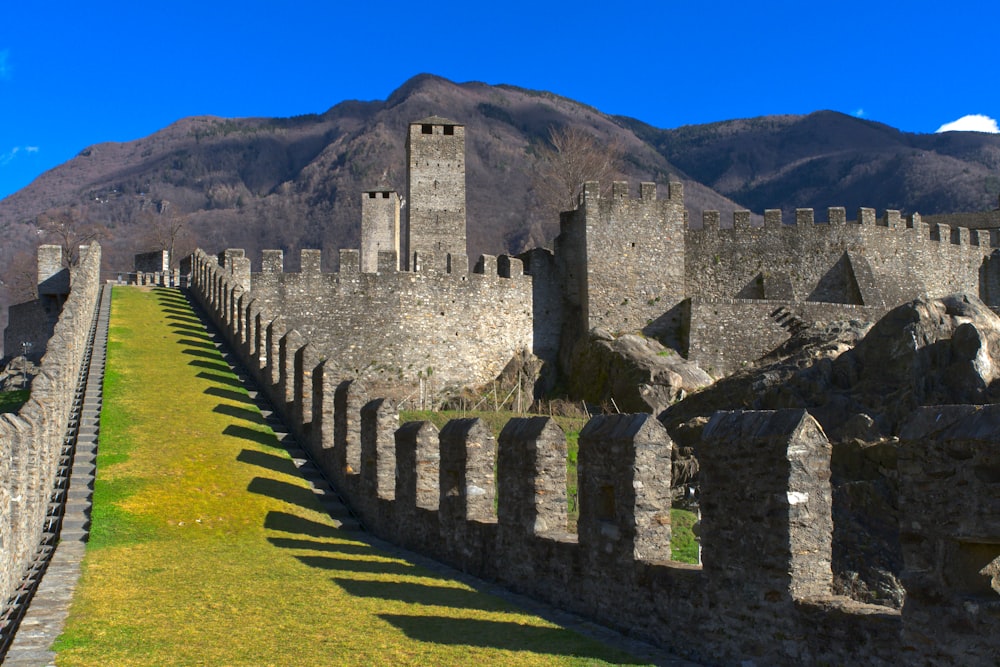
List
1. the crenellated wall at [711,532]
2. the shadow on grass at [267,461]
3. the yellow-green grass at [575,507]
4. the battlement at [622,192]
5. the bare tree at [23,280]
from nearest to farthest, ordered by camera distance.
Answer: the crenellated wall at [711,532] → the shadow on grass at [267,461] → the yellow-green grass at [575,507] → the battlement at [622,192] → the bare tree at [23,280]

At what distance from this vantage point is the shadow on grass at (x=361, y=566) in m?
13.4

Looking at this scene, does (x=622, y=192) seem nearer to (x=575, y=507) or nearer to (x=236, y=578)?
(x=575, y=507)

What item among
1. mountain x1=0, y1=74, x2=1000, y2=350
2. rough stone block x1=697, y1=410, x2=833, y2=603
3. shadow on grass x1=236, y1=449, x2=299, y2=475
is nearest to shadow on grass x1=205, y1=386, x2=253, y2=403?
shadow on grass x1=236, y1=449, x2=299, y2=475

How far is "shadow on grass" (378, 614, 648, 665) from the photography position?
30.9ft

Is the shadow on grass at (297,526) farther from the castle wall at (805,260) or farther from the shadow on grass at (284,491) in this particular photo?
the castle wall at (805,260)

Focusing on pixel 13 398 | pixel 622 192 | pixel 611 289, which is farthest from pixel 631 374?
pixel 13 398

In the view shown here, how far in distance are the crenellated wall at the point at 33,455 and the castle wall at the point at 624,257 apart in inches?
806

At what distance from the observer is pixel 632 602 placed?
10242 millimetres

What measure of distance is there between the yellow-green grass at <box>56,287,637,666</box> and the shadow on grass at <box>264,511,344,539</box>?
0.04 meters

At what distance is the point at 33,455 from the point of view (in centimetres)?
1341

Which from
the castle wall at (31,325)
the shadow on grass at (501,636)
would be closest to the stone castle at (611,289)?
the castle wall at (31,325)

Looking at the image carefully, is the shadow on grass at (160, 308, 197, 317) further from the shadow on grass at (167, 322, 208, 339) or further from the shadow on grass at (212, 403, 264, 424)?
the shadow on grass at (212, 403, 264, 424)

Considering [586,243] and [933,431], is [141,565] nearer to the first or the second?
[933,431]

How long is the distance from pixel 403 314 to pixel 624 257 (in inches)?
328
